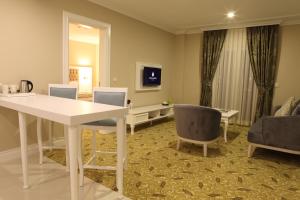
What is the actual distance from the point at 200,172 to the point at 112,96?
158 cm

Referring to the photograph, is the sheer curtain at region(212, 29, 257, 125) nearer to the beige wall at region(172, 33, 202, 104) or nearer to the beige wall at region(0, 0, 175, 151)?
the beige wall at region(172, 33, 202, 104)

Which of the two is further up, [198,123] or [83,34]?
[83,34]

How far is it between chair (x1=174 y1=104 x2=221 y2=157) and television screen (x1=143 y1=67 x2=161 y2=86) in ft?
7.00

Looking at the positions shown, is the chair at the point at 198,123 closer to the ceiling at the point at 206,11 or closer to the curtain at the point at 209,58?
the ceiling at the point at 206,11

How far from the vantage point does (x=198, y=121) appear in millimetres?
3396

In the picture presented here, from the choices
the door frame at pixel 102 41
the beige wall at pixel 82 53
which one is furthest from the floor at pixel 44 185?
the beige wall at pixel 82 53

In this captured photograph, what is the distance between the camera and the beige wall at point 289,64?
5059mm

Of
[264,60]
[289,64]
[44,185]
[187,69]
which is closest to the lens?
[44,185]

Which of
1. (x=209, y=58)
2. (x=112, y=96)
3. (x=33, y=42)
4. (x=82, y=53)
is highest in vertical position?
→ (x=82, y=53)

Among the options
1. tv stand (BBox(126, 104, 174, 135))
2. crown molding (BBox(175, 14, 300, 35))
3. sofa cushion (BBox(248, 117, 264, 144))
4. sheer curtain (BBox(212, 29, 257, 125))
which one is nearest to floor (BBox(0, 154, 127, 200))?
tv stand (BBox(126, 104, 174, 135))

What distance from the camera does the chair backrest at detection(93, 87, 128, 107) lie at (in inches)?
104

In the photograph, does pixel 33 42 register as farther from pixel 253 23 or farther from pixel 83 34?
pixel 253 23

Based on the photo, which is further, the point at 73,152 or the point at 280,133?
the point at 280,133

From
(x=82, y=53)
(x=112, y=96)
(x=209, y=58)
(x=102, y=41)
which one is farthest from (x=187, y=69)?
(x=82, y=53)
